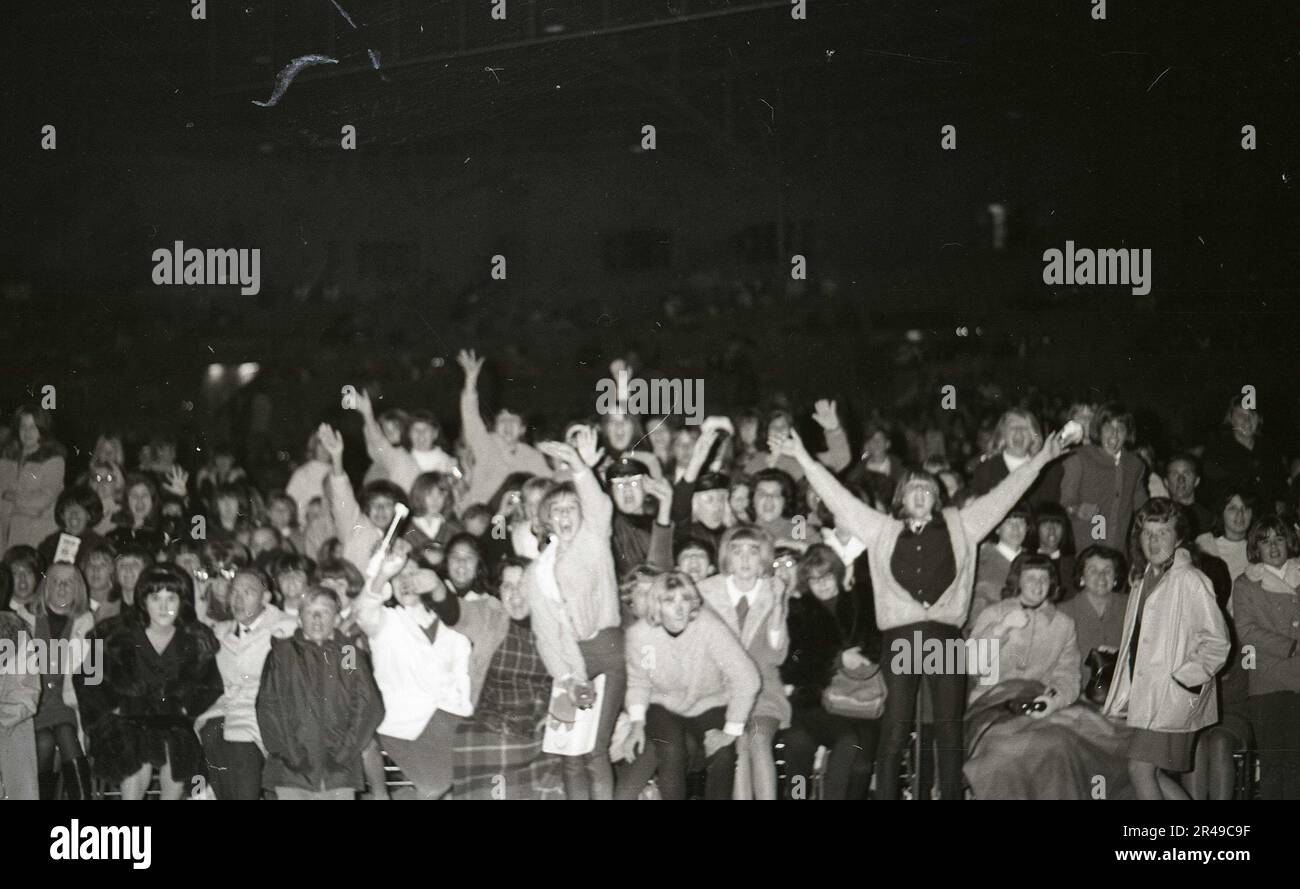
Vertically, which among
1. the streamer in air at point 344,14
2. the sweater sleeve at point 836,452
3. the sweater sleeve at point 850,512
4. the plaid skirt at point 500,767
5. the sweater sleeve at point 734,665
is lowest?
the plaid skirt at point 500,767

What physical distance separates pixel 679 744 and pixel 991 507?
1283mm

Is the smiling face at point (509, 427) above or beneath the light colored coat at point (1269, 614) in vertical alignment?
above

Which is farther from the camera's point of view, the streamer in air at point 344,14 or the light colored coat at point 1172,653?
the streamer in air at point 344,14

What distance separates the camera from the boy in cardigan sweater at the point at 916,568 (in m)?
3.86

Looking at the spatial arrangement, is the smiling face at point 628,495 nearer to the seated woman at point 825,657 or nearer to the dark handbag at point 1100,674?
the seated woman at point 825,657

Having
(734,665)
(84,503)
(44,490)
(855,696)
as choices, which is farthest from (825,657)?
(44,490)

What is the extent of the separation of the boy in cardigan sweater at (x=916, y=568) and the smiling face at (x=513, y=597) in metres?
1.02

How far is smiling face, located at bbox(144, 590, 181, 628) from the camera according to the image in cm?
388

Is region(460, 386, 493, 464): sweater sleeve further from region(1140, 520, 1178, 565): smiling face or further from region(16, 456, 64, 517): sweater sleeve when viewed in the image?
region(1140, 520, 1178, 565): smiling face

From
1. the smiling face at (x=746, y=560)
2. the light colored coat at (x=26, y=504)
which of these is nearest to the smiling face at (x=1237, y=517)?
the smiling face at (x=746, y=560)

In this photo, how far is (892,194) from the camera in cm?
398

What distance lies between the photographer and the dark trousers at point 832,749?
3.86 metres

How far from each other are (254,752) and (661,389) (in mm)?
1803

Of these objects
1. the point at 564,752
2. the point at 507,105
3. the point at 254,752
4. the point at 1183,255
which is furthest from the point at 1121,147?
the point at 254,752
